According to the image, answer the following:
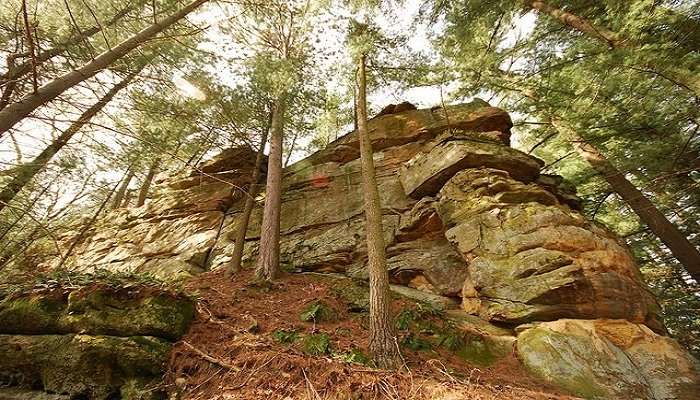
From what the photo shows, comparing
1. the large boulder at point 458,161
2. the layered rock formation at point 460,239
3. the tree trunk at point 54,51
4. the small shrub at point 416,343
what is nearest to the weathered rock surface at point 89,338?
the layered rock formation at point 460,239

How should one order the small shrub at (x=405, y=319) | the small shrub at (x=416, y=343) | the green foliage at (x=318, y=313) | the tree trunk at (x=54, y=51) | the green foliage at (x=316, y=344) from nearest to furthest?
the green foliage at (x=316, y=344), the tree trunk at (x=54, y=51), the small shrub at (x=416, y=343), the small shrub at (x=405, y=319), the green foliage at (x=318, y=313)

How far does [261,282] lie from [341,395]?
5016 mm

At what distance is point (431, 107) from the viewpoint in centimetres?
1270

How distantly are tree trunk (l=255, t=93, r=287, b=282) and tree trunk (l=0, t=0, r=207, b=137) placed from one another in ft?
13.9

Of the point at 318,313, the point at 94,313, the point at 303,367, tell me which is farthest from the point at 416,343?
the point at 94,313

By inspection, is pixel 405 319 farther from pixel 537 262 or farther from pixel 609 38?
pixel 609 38

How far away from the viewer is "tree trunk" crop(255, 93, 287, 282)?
8859 mm

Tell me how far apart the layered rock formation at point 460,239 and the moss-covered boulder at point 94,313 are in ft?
10.3

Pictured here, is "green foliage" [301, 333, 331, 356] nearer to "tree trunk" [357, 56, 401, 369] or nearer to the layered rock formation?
"tree trunk" [357, 56, 401, 369]

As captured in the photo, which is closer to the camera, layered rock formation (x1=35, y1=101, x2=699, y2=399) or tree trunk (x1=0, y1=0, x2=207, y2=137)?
tree trunk (x1=0, y1=0, x2=207, y2=137)

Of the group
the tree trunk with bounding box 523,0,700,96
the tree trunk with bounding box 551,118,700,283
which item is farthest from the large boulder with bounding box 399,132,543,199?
the tree trunk with bounding box 523,0,700,96

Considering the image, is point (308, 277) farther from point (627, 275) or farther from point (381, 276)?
point (627, 275)

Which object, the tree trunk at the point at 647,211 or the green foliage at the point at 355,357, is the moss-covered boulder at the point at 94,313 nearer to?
the green foliage at the point at 355,357

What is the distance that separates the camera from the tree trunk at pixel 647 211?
772cm
